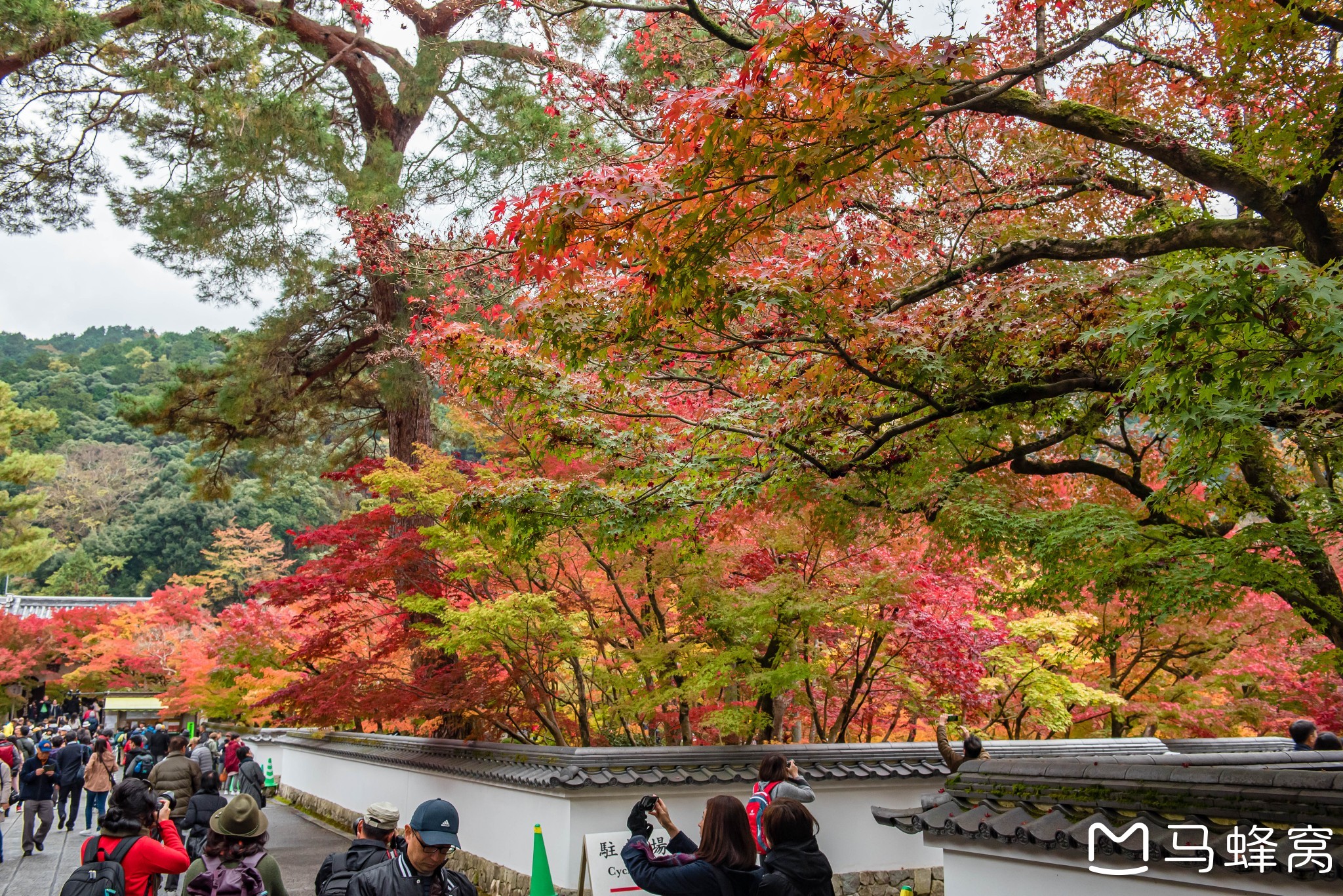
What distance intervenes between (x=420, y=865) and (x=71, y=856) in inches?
490

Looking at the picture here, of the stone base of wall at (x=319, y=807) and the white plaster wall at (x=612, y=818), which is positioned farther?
the stone base of wall at (x=319, y=807)

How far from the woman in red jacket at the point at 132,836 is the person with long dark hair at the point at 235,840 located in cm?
88

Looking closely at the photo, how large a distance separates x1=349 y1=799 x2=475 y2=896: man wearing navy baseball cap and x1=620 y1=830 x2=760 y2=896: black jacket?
0.79 metres

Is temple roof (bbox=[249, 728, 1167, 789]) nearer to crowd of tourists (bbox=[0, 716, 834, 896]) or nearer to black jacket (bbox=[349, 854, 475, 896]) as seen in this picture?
crowd of tourists (bbox=[0, 716, 834, 896])

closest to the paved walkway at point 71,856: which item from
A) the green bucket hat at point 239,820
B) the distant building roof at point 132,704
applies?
the green bucket hat at point 239,820

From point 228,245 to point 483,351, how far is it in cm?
957

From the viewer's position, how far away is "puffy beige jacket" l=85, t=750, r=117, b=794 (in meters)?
12.6

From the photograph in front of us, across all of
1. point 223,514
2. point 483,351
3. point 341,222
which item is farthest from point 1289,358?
point 223,514

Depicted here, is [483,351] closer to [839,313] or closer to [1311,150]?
[839,313]

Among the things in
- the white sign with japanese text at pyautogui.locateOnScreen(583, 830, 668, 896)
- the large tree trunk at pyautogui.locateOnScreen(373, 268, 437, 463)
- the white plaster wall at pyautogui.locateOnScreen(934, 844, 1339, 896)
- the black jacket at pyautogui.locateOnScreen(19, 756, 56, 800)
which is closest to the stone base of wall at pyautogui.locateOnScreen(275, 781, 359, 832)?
the black jacket at pyautogui.locateOnScreen(19, 756, 56, 800)

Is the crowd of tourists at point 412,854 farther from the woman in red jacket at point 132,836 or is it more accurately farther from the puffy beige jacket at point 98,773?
the puffy beige jacket at point 98,773

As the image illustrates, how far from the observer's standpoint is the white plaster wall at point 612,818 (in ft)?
28.2

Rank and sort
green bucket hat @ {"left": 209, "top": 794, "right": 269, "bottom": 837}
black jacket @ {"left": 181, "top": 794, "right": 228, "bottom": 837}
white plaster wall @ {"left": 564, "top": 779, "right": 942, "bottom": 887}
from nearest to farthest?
green bucket hat @ {"left": 209, "top": 794, "right": 269, "bottom": 837}
black jacket @ {"left": 181, "top": 794, "right": 228, "bottom": 837}
white plaster wall @ {"left": 564, "top": 779, "right": 942, "bottom": 887}
